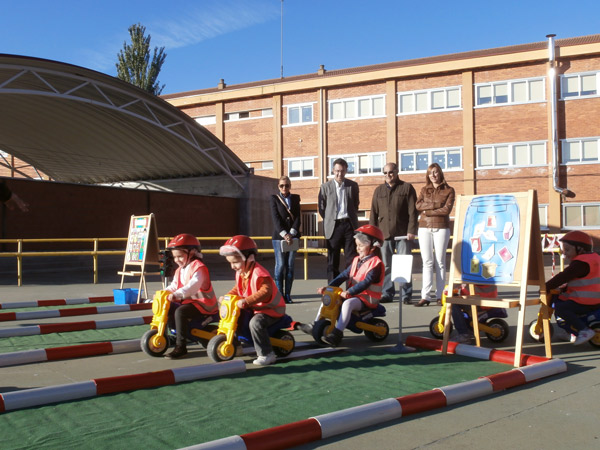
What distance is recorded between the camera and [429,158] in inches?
1409

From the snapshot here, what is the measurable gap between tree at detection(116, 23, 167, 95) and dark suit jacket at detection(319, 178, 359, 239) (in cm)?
4051

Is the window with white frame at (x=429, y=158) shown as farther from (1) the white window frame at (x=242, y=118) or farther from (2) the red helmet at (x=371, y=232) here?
(2) the red helmet at (x=371, y=232)

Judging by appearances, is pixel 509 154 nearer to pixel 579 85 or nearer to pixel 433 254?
pixel 579 85

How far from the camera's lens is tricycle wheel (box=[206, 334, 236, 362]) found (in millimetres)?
5477

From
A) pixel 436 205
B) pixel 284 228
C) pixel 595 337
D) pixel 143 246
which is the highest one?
pixel 436 205

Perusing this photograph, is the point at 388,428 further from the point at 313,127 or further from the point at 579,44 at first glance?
the point at 313,127

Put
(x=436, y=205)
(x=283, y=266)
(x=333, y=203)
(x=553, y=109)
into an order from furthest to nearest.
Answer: (x=553, y=109) < (x=283, y=266) < (x=333, y=203) < (x=436, y=205)

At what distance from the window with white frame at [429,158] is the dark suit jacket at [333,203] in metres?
26.2

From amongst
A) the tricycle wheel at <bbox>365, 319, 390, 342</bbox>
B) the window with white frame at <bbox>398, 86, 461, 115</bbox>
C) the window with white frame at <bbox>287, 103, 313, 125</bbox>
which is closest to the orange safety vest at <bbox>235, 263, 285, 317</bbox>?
the tricycle wheel at <bbox>365, 319, 390, 342</bbox>

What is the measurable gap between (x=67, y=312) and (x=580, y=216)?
30.0m

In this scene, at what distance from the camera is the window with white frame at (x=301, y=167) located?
3922cm

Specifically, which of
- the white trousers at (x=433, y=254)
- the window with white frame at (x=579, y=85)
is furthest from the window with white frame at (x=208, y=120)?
the white trousers at (x=433, y=254)

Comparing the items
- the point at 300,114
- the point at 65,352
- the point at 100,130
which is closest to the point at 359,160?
the point at 300,114

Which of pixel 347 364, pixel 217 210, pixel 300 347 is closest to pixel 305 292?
pixel 300 347
